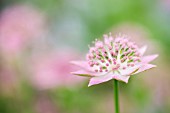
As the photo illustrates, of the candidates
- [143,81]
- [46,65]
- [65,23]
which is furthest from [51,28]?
[143,81]

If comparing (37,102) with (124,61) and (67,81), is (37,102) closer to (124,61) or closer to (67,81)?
(67,81)

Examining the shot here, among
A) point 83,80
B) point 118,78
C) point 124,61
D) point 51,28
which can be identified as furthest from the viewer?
point 51,28

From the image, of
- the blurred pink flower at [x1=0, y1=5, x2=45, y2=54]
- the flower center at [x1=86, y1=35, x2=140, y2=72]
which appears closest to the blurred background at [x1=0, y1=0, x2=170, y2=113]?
the blurred pink flower at [x1=0, y1=5, x2=45, y2=54]

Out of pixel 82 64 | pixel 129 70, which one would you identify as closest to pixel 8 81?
pixel 82 64

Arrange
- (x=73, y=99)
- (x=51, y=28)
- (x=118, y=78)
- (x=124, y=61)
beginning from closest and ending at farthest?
(x=118, y=78) < (x=124, y=61) < (x=73, y=99) < (x=51, y=28)

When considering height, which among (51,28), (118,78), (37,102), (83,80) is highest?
(51,28)

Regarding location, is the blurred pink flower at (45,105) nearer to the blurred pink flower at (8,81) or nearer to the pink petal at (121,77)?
the blurred pink flower at (8,81)

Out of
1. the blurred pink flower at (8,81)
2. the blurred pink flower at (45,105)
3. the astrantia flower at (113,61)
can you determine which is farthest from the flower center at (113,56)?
the blurred pink flower at (8,81)
